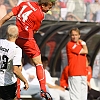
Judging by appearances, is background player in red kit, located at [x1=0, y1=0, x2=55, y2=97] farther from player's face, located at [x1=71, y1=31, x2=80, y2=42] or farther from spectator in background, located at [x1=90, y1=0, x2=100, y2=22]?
spectator in background, located at [x1=90, y1=0, x2=100, y2=22]

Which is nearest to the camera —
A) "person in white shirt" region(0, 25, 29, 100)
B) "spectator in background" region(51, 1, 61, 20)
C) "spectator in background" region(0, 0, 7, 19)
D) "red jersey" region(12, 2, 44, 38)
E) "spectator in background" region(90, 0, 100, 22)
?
"person in white shirt" region(0, 25, 29, 100)

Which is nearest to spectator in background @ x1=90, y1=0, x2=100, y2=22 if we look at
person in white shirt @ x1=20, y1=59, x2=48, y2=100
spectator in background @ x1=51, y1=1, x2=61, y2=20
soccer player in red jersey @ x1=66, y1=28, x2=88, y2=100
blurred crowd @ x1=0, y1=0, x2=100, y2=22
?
blurred crowd @ x1=0, y1=0, x2=100, y2=22

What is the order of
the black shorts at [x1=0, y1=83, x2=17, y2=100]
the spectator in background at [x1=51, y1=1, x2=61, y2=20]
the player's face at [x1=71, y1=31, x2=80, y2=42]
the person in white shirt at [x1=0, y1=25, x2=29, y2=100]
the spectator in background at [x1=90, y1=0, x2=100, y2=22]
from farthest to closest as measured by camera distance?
1. the spectator in background at [x1=90, y1=0, x2=100, y2=22]
2. the spectator in background at [x1=51, y1=1, x2=61, y2=20]
3. the player's face at [x1=71, y1=31, x2=80, y2=42]
4. the black shorts at [x1=0, y1=83, x2=17, y2=100]
5. the person in white shirt at [x1=0, y1=25, x2=29, y2=100]

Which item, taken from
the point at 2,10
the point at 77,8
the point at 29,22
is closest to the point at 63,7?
the point at 77,8

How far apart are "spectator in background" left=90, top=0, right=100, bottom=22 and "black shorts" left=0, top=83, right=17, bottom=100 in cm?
361

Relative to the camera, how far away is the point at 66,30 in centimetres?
1402

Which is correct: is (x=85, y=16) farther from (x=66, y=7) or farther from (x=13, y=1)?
(x=13, y=1)

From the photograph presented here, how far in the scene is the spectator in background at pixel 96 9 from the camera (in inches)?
455

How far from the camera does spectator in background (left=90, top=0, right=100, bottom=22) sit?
1156 centimetres

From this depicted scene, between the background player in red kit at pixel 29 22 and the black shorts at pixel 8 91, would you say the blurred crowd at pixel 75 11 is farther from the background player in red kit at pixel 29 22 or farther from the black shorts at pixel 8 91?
the black shorts at pixel 8 91

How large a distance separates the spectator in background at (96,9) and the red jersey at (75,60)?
4.15 feet

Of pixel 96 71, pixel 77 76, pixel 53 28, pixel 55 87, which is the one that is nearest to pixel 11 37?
pixel 77 76

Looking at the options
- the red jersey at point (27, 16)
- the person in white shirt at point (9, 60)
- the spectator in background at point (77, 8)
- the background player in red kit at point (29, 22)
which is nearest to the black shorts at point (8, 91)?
the person in white shirt at point (9, 60)

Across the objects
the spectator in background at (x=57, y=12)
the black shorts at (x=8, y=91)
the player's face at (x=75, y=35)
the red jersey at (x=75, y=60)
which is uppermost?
the spectator in background at (x=57, y=12)
